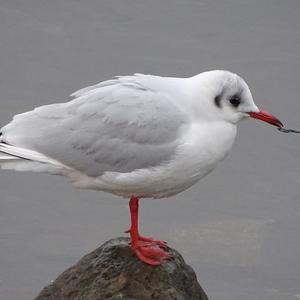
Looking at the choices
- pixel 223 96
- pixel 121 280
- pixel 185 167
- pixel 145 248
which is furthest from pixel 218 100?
pixel 121 280

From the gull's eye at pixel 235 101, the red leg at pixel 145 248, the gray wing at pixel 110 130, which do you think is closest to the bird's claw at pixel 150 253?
the red leg at pixel 145 248

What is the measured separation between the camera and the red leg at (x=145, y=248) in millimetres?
6162

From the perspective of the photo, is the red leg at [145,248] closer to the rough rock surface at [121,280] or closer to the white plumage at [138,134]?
the rough rock surface at [121,280]

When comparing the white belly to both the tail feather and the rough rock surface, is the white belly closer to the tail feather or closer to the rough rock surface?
the tail feather

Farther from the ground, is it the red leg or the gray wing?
the gray wing

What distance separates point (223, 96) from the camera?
598 cm

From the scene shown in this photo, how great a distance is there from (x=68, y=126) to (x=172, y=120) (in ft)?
2.04

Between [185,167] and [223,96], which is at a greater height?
[223,96]

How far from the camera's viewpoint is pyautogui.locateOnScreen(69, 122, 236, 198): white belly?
19.4 ft

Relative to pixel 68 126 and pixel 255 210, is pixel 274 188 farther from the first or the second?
pixel 68 126

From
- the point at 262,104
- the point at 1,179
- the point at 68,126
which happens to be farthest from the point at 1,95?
the point at 68,126

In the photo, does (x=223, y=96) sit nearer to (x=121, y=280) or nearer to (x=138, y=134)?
(x=138, y=134)

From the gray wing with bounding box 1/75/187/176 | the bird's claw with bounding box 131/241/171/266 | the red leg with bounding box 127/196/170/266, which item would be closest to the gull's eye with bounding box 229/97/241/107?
the gray wing with bounding box 1/75/187/176

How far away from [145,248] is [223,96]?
3.39ft
